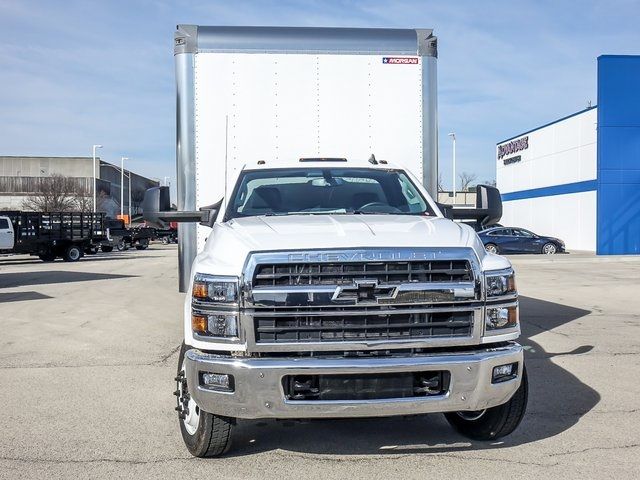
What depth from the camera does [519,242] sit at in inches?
1233

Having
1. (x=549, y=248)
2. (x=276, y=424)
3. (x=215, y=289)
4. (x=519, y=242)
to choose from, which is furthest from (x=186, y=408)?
(x=549, y=248)

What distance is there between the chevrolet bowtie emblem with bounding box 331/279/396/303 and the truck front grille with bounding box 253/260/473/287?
0.13ft

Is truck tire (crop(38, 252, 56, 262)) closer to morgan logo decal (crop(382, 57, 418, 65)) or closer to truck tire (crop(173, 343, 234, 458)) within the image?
morgan logo decal (crop(382, 57, 418, 65))

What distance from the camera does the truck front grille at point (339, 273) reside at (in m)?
3.87

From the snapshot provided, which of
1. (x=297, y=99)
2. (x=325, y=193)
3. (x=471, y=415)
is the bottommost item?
(x=471, y=415)

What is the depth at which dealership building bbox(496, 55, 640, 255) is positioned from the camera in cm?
3086

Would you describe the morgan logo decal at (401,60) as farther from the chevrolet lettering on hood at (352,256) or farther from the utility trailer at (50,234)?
the utility trailer at (50,234)

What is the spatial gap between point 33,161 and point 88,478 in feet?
313

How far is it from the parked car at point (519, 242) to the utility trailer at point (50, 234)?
1806cm

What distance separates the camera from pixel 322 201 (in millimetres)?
5512

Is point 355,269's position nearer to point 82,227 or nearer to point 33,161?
point 82,227

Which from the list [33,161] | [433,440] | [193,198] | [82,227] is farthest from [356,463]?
[33,161]

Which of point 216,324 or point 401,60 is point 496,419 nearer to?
point 216,324

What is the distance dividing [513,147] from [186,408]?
43.6 meters
